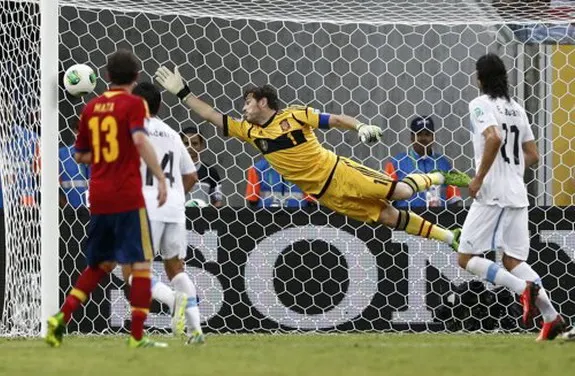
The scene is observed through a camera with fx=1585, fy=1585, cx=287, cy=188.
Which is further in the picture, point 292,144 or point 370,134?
point 292,144

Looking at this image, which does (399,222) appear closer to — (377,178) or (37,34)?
(377,178)

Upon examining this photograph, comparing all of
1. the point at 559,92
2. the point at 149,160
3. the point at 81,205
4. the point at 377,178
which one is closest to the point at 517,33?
the point at 559,92

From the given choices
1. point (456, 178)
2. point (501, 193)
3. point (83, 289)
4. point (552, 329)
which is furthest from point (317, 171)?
point (83, 289)

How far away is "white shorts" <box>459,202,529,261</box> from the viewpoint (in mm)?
10266

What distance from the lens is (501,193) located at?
10.2m

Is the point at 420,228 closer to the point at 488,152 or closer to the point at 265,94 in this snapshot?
the point at 265,94

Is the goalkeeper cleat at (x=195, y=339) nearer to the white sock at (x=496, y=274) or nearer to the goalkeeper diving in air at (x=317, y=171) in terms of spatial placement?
the white sock at (x=496, y=274)

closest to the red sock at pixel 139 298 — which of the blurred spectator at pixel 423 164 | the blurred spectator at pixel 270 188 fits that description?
the blurred spectator at pixel 270 188

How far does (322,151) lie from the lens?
41.2 feet

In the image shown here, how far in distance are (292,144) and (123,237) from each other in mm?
3759

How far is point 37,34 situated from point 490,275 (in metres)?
4.22

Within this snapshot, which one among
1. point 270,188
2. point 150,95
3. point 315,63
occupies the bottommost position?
point 270,188

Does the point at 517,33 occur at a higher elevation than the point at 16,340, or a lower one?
higher

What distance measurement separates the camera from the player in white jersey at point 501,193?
10.1 meters
